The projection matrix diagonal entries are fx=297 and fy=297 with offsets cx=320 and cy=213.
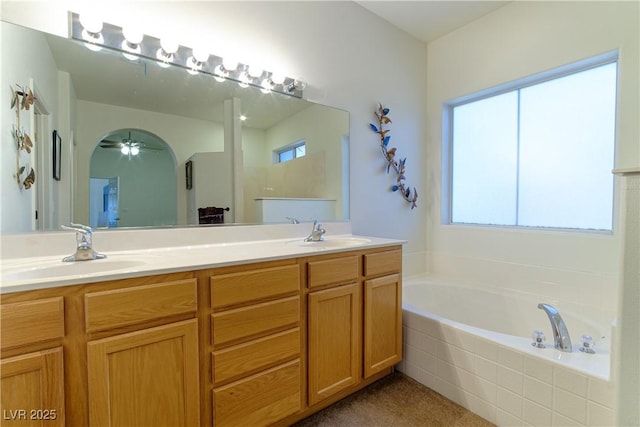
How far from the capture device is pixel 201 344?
3.86 feet

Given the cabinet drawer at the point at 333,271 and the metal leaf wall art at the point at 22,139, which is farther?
the cabinet drawer at the point at 333,271

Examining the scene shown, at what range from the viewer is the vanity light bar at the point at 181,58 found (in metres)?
1.40

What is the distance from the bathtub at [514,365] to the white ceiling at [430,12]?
2.34 meters

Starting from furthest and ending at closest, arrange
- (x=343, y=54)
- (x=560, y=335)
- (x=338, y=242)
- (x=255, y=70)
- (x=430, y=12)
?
(x=430, y=12) < (x=343, y=54) < (x=338, y=242) < (x=255, y=70) < (x=560, y=335)

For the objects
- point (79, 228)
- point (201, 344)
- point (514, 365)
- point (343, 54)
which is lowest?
point (514, 365)

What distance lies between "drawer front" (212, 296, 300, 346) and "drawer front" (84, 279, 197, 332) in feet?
0.46

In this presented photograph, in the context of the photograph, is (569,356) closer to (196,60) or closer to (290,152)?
(290,152)

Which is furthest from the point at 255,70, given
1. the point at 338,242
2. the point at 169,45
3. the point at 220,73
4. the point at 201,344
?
the point at 201,344

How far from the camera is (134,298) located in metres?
1.03

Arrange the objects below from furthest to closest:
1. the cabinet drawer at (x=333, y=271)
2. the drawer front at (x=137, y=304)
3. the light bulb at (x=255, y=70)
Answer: the light bulb at (x=255, y=70) < the cabinet drawer at (x=333, y=271) < the drawer front at (x=137, y=304)

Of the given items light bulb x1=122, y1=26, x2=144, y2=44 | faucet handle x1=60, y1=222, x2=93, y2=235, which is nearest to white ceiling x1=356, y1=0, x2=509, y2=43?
light bulb x1=122, y1=26, x2=144, y2=44

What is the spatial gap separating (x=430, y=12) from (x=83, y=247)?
2.91 meters

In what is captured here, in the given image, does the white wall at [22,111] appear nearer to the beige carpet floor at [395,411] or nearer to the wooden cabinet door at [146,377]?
the wooden cabinet door at [146,377]

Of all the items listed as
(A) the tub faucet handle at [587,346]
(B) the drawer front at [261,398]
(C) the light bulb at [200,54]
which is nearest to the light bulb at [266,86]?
(C) the light bulb at [200,54]
